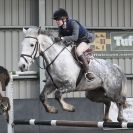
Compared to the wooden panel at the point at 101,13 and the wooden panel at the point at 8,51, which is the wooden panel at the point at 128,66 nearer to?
the wooden panel at the point at 101,13

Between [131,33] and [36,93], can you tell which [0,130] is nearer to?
[36,93]

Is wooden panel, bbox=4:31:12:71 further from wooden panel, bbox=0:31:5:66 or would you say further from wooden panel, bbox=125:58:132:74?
wooden panel, bbox=125:58:132:74

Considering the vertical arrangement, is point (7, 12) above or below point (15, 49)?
above

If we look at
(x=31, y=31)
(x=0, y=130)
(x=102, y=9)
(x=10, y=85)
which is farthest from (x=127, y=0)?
(x=31, y=31)

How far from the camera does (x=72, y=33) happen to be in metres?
9.07

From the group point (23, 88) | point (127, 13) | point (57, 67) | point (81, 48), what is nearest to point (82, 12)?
Answer: point (127, 13)

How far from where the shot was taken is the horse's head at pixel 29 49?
857cm

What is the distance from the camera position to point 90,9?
15.2 m

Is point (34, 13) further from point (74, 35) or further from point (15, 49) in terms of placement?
A: point (74, 35)

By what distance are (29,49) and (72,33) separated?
0.78 meters

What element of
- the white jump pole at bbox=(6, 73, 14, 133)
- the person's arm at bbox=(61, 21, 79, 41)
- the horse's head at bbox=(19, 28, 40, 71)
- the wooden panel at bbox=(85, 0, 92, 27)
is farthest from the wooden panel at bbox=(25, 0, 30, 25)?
the horse's head at bbox=(19, 28, 40, 71)

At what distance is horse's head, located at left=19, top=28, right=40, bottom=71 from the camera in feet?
28.1

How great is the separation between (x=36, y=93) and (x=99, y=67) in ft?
18.7

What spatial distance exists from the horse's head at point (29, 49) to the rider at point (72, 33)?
398 mm
